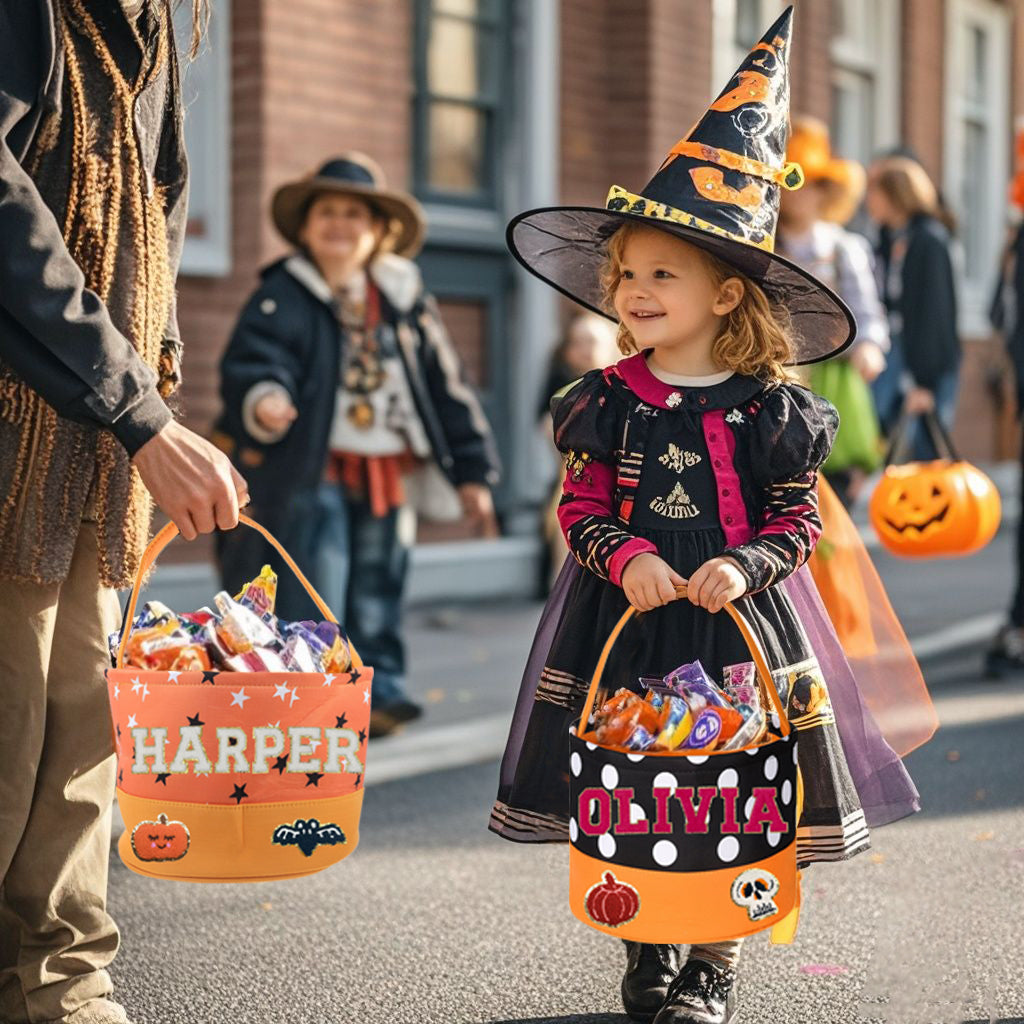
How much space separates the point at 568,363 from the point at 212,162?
6.80ft

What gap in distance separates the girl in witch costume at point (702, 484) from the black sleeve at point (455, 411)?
3010 mm

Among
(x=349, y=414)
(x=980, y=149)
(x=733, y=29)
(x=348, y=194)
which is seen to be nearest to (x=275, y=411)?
(x=349, y=414)

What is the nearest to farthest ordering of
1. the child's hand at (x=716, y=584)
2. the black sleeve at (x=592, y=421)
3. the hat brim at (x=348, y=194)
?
the child's hand at (x=716, y=584)
the black sleeve at (x=592, y=421)
the hat brim at (x=348, y=194)

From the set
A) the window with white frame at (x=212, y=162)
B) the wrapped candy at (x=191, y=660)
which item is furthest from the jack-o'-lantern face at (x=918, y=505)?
the wrapped candy at (x=191, y=660)

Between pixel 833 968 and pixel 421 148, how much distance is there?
7.35m

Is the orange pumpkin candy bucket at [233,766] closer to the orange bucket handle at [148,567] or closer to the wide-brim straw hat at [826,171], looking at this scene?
the orange bucket handle at [148,567]

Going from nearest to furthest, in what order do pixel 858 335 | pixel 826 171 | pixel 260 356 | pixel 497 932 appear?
1. pixel 497 932
2. pixel 260 356
3. pixel 858 335
4. pixel 826 171

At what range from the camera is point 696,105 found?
12.1 metres

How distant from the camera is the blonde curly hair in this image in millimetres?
3590

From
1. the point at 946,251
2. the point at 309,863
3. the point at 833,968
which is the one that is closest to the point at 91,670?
the point at 309,863

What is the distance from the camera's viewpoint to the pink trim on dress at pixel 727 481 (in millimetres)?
3500

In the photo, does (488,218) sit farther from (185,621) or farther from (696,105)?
Answer: (185,621)

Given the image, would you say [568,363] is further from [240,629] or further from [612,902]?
[612,902]

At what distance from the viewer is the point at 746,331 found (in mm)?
3615
